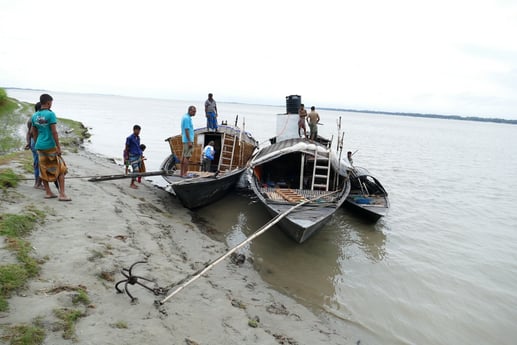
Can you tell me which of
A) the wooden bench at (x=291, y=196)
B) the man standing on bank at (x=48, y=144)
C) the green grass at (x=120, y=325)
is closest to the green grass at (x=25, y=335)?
the green grass at (x=120, y=325)

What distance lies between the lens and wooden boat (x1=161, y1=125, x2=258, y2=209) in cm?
866

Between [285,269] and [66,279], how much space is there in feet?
13.3

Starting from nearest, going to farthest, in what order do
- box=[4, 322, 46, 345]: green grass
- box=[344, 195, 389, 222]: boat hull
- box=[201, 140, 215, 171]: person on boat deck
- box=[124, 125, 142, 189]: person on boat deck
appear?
box=[4, 322, 46, 345]: green grass, box=[124, 125, 142, 189]: person on boat deck, box=[344, 195, 389, 222]: boat hull, box=[201, 140, 215, 171]: person on boat deck

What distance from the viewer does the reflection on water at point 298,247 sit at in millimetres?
6137

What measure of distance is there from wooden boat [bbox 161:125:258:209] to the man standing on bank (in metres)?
2.73

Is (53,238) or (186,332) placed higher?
(53,238)

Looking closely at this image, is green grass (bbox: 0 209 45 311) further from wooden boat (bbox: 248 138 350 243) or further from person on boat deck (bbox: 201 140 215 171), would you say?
person on boat deck (bbox: 201 140 215 171)

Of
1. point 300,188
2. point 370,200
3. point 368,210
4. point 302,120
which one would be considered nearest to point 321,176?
point 300,188

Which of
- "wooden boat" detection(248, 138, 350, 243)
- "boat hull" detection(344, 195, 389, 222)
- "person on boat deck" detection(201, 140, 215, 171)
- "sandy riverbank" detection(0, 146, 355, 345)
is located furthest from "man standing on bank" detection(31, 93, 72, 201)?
"boat hull" detection(344, 195, 389, 222)

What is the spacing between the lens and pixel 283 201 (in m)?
7.76

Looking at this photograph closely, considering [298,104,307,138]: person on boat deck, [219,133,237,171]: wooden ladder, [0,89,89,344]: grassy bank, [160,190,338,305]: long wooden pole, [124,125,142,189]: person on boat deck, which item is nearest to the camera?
[0,89,89,344]: grassy bank

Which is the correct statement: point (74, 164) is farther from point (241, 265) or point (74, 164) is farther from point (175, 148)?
point (241, 265)

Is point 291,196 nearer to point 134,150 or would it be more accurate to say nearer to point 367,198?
point 367,198

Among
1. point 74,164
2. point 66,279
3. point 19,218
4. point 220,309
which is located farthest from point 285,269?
point 74,164
